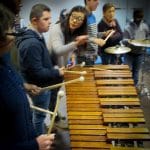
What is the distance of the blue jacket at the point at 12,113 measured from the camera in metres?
1.42

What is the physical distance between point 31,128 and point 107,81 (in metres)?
1.51

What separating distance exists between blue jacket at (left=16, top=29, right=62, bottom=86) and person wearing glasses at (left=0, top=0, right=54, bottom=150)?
0.92 meters

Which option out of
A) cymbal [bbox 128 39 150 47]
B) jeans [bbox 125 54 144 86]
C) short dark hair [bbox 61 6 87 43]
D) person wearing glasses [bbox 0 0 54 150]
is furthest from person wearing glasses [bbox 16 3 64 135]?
jeans [bbox 125 54 144 86]

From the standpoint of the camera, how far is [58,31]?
3.05 metres

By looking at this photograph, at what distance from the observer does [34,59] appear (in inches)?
98.4

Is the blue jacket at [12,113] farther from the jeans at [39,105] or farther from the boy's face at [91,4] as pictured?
the boy's face at [91,4]

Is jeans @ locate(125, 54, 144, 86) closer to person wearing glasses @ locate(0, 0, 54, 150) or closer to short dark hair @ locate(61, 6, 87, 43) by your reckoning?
short dark hair @ locate(61, 6, 87, 43)

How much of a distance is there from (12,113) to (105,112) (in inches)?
47.2

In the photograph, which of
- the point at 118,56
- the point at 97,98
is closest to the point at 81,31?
the point at 97,98

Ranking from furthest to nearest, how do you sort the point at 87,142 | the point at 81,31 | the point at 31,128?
the point at 81,31
the point at 87,142
the point at 31,128

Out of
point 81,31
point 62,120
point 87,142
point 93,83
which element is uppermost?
point 81,31

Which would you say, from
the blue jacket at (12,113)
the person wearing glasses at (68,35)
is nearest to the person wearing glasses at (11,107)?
the blue jacket at (12,113)

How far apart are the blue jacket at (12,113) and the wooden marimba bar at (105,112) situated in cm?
64

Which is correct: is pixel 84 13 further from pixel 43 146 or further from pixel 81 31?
pixel 43 146
